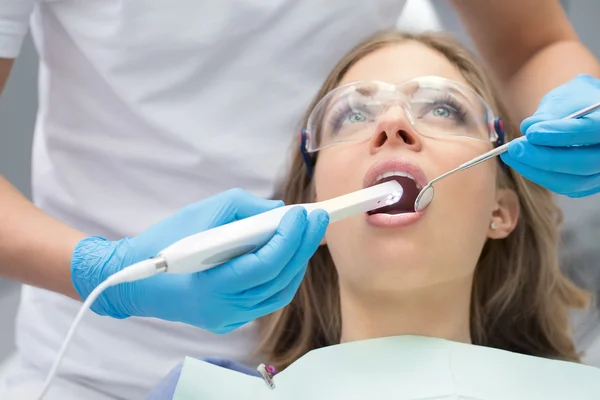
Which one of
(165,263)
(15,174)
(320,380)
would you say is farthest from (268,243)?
(15,174)

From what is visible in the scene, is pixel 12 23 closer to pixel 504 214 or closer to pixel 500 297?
pixel 504 214

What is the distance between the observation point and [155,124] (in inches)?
64.4

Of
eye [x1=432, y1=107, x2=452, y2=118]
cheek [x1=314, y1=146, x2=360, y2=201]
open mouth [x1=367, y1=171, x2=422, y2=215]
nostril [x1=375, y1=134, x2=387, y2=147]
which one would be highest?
eye [x1=432, y1=107, x2=452, y2=118]

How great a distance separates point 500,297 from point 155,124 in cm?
90

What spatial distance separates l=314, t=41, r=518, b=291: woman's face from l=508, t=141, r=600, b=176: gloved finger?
153 mm

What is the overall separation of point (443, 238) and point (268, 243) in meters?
0.40

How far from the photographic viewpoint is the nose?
133cm

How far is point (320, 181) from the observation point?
145 cm

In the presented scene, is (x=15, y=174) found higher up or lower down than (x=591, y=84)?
lower down

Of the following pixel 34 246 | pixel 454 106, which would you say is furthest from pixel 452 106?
pixel 34 246

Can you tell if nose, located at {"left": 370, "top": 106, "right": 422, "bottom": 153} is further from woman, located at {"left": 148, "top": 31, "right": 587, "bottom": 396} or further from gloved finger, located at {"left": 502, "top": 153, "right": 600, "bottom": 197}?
gloved finger, located at {"left": 502, "top": 153, "right": 600, "bottom": 197}

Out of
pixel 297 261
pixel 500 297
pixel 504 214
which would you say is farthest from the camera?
pixel 500 297

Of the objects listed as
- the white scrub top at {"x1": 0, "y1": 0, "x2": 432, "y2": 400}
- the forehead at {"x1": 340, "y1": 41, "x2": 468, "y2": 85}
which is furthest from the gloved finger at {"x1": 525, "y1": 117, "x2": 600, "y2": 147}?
the white scrub top at {"x1": 0, "y1": 0, "x2": 432, "y2": 400}

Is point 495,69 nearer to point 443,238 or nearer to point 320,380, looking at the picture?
point 443,238
